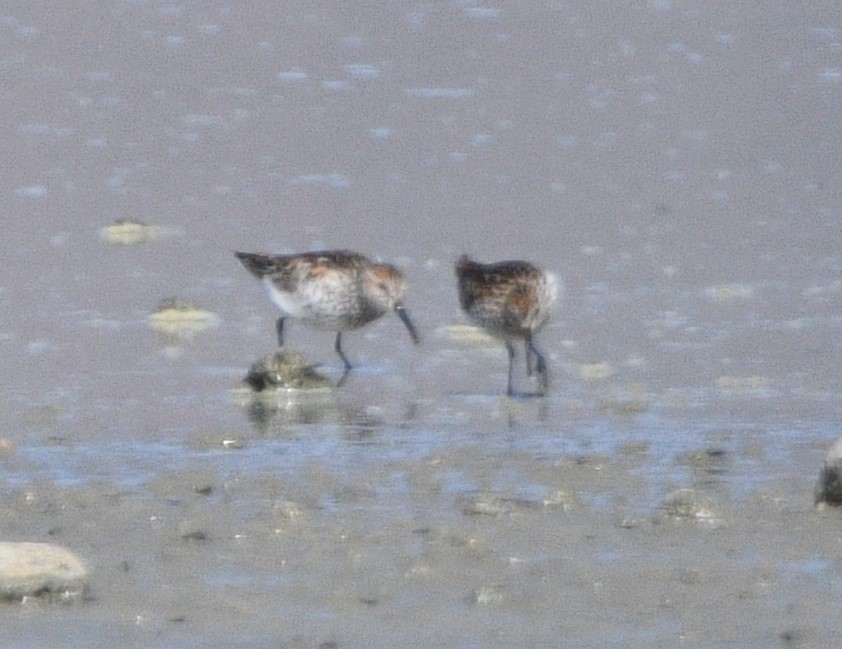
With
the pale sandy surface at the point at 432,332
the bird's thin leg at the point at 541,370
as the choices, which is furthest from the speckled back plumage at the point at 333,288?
the bird's thin leg at the point at 541,370

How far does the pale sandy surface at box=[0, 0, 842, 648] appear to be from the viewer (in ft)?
22.2

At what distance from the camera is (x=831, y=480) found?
769 cm

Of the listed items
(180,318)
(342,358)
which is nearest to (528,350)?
(342,358)

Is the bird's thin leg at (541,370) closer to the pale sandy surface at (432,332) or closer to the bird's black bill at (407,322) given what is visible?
the pale sandy surface at (432,332)

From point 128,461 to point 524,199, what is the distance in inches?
279

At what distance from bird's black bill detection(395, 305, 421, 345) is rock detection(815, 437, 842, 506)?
13.8 feet

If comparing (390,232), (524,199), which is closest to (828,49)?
(524,199)

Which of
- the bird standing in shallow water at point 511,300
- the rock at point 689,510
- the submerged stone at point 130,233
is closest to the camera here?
the rock at point 689,510

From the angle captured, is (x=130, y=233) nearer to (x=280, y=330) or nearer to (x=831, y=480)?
(x=280, y=330)

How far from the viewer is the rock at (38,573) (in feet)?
21.6

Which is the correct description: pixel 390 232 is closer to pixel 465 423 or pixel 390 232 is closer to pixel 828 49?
pixel 465 423

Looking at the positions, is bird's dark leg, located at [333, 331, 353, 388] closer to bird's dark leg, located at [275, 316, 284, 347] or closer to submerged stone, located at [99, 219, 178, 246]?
bird's dark leg, located at [275, 316, 284, 347]

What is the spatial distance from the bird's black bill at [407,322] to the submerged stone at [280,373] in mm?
954

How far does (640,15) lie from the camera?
25.0 meters
